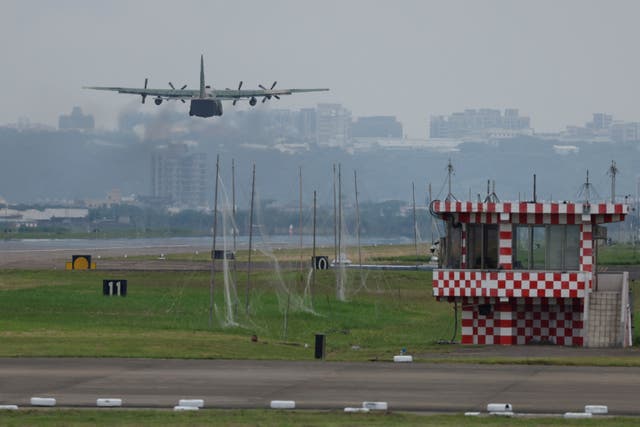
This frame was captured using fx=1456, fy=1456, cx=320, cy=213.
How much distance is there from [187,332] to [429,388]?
19914 mm

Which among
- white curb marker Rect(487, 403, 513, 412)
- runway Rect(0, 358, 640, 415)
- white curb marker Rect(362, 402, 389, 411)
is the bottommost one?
runway Rect(0, 358, 640, 415)

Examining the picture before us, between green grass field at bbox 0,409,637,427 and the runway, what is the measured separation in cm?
104

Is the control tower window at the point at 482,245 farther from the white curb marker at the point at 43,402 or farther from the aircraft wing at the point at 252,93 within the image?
the aircraft wing at the point at 252,93

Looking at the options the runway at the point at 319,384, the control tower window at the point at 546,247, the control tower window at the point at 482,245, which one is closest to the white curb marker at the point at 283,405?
the runway at the point at 319,384

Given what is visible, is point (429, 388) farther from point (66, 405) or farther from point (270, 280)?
point (270, 280)

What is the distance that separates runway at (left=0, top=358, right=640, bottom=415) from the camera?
1150 inches

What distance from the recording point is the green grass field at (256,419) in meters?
26.3

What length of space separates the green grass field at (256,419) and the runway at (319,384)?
3.42 feet

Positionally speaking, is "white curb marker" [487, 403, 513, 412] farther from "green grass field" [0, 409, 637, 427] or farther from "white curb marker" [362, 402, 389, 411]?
"white curb marker" [362, 402, 389, 411]

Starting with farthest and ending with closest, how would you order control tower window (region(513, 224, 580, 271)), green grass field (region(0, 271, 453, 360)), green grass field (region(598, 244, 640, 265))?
green grass field (region(598, 244, 640, 265)), control tower window (region(513, 224, 580, 271)), green grass field (region(0, 271, 453, 360))

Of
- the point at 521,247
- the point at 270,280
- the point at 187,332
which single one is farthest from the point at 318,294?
the point at 521,247

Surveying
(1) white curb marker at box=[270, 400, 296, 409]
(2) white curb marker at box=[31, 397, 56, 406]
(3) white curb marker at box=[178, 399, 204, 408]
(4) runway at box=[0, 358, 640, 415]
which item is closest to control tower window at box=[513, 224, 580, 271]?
(4) runway at box=[0, 358, 640, 415]

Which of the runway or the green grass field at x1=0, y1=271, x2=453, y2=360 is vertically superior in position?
the runway

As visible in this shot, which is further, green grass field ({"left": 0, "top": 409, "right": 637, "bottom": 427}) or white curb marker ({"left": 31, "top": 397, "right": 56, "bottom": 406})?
white curb marker ({"left": 31, "top": 397, "right": 56, "bottom": 406})
